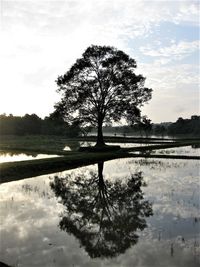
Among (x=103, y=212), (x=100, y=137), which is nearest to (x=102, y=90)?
(x=100, y=137)

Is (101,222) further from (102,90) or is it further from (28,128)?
A: (28,128)

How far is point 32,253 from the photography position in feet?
34.8

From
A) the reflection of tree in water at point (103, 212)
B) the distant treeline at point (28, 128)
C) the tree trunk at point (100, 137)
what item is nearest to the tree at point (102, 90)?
the tree trunk at point (100, 137)

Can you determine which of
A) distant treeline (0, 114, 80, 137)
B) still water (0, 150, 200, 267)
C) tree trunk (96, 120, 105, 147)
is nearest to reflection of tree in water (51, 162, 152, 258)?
still water (0, 150, 200, 267)

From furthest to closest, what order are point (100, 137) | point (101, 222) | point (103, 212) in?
Answer: point (100, 137), point (103, 212), point (101, 222)

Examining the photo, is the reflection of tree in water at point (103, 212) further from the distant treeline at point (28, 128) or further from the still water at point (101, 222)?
the distant treeline at point (28, 128)

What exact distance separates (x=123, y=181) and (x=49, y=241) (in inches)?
530

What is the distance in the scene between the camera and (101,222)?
14.2m

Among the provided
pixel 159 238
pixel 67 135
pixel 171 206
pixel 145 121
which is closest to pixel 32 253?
pixel 159 238

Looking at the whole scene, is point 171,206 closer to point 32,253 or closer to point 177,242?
point 177,242

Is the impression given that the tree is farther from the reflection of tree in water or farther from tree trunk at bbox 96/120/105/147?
the reflection of tree in water

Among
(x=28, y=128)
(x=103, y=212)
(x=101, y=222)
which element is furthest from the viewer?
(x=28, y=128)

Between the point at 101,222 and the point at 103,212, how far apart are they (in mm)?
1675

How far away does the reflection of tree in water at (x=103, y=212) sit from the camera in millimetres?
11633
